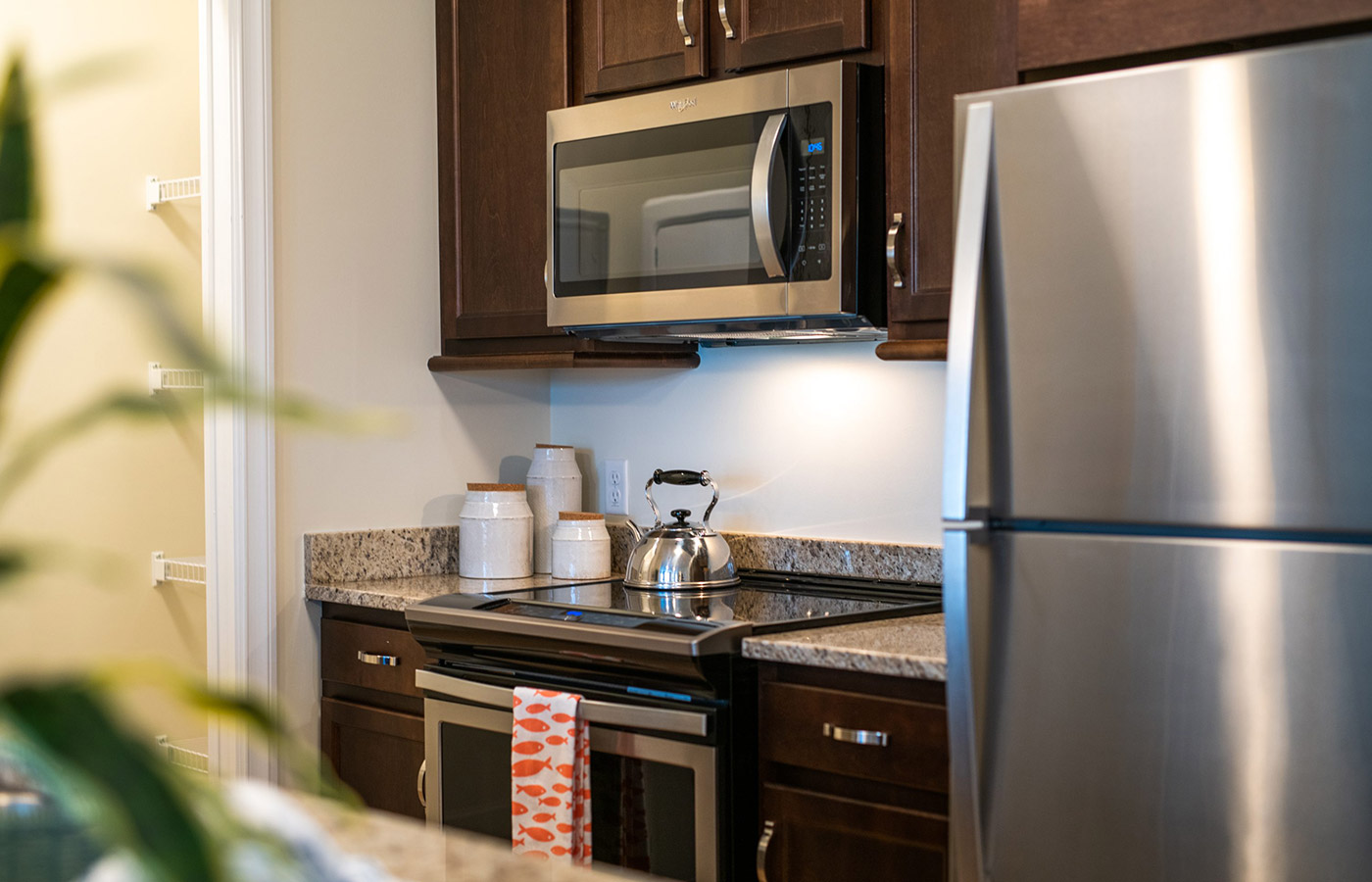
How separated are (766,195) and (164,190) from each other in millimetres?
1545

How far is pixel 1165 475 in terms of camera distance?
4.93ft

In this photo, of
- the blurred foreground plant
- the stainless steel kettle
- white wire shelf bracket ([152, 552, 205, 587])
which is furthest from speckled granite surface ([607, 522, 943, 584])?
the blurred foreground plant

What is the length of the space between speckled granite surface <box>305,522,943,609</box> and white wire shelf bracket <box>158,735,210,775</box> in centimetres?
43

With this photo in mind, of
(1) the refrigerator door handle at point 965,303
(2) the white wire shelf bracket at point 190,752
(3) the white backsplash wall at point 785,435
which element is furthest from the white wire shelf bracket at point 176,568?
(1) the refrigerator door handle at point 965,303

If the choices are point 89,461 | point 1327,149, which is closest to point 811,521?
point 1327,149

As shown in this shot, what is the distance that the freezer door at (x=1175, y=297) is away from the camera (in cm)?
140

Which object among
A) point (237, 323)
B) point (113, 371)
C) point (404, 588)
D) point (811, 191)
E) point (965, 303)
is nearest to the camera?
point (965, 303)

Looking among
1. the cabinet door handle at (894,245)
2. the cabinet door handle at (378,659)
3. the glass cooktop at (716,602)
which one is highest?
the cabinet door handle at (894,245)

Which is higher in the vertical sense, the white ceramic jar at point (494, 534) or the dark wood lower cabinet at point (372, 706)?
the white ceramic jar at point (494, 534)

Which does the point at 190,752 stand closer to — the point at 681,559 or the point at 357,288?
the point at 357,288

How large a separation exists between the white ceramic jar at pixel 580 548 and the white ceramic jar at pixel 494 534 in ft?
0.27

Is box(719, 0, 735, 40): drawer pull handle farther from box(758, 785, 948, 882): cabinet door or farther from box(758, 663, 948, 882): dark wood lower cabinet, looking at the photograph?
box(758, 785, 948, 882): cabinet door

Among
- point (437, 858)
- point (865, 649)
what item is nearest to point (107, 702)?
point (437, 858)

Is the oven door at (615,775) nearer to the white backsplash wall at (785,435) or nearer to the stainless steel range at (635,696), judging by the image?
the stainless steel range at (635,696)
